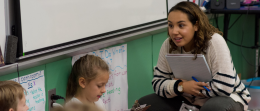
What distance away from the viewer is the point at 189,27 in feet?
5.81

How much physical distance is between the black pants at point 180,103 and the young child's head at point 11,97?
3.07ft

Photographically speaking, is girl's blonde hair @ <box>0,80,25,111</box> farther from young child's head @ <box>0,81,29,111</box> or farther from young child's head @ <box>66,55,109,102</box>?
young child's head @ <box>66,55,109,102</box>

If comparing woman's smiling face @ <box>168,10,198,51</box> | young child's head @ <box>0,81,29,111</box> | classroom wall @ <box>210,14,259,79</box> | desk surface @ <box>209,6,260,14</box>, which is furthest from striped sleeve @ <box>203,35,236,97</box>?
classroom wall @ <box>210,14,259,79</box>

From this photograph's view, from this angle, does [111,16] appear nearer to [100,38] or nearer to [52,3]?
[100,38]

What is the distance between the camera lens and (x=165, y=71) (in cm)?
196

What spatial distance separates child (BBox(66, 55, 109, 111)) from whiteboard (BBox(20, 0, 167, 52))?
0.16 metres

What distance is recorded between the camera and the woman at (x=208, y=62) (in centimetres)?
171

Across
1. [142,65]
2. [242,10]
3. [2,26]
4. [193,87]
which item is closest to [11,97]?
[2,26]

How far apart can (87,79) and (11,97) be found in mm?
618

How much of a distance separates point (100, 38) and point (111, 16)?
17 cm

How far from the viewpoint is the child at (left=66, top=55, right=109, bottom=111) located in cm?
170

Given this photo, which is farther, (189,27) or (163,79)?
(163,79)

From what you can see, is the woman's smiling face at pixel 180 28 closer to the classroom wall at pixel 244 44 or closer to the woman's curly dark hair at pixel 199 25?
the woman's curly dark hair at pixel 199 25

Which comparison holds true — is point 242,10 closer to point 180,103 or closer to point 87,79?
point 180,103
